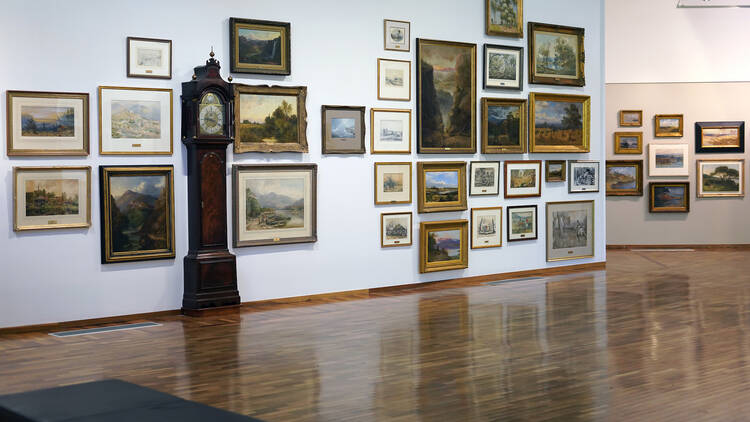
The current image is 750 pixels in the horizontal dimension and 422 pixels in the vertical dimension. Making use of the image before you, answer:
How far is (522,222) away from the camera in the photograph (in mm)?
16766

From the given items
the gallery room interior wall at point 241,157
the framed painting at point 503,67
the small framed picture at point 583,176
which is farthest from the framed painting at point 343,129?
the small framed picture at point 583,176

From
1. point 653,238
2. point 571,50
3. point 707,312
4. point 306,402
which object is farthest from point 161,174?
point 653,238

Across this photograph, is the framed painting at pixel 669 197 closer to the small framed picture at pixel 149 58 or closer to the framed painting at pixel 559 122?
the framed painting at pixel 559 122

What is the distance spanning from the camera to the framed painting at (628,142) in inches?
848

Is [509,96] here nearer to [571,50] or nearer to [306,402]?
[571,50]

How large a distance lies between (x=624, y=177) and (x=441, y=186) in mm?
8117

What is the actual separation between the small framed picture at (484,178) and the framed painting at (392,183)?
5.23 feet

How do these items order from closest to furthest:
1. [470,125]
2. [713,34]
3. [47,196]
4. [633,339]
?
[633,339] < [47,196] < [470,125] < [713,34]

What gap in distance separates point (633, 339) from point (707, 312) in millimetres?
2518

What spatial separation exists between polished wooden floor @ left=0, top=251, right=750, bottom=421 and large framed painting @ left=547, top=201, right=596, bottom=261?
11.6ft

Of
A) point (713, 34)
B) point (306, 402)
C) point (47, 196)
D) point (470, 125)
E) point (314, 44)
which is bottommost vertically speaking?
point (306, 402)

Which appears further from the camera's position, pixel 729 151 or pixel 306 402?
pixel 729 151

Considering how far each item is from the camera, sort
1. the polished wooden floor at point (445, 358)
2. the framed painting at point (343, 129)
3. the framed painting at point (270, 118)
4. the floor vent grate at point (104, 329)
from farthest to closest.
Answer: the framed painting at point (343, 129) < the framed painting at point (270, 118) < the floor vent grate at point (104, 329) < the polished wooden floor at point (445, 358)

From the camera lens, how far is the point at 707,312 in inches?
471
